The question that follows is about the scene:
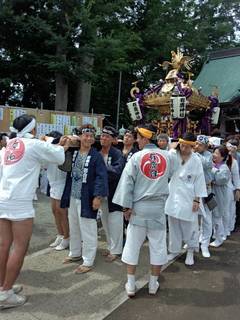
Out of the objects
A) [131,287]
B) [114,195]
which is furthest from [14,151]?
[131,287]

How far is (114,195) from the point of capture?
13.8 ft

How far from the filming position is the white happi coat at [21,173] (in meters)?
3.43

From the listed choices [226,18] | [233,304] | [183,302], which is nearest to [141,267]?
[183,302]

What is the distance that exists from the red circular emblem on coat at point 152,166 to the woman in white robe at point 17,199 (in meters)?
0.92

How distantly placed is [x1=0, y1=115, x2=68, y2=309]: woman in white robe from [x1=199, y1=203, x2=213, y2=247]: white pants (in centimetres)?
280

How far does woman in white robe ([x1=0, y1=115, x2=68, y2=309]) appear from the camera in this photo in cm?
343

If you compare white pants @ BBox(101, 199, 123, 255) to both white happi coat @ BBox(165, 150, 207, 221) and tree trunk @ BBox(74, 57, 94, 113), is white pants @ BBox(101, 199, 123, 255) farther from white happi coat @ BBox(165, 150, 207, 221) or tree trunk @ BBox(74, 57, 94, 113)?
tree trunk @ BBox(74, 57, 94, 113)

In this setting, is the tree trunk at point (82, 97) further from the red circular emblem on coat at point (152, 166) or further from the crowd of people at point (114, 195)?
the red circular emblem on coat at point (152, 166)

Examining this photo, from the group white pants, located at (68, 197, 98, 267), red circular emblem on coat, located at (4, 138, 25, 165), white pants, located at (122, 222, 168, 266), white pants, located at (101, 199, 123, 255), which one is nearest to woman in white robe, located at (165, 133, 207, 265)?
white pants, located at (101, 199, 123, 255)

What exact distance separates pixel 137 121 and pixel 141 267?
7.09 meters

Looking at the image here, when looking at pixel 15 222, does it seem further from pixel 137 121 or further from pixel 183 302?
pixel 137 121

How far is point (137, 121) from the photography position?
1122 cm

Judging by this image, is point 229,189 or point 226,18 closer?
point 229,189

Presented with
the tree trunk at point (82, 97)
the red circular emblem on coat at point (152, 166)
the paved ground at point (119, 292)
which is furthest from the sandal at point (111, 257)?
the tree trunk at point (82, 97)
